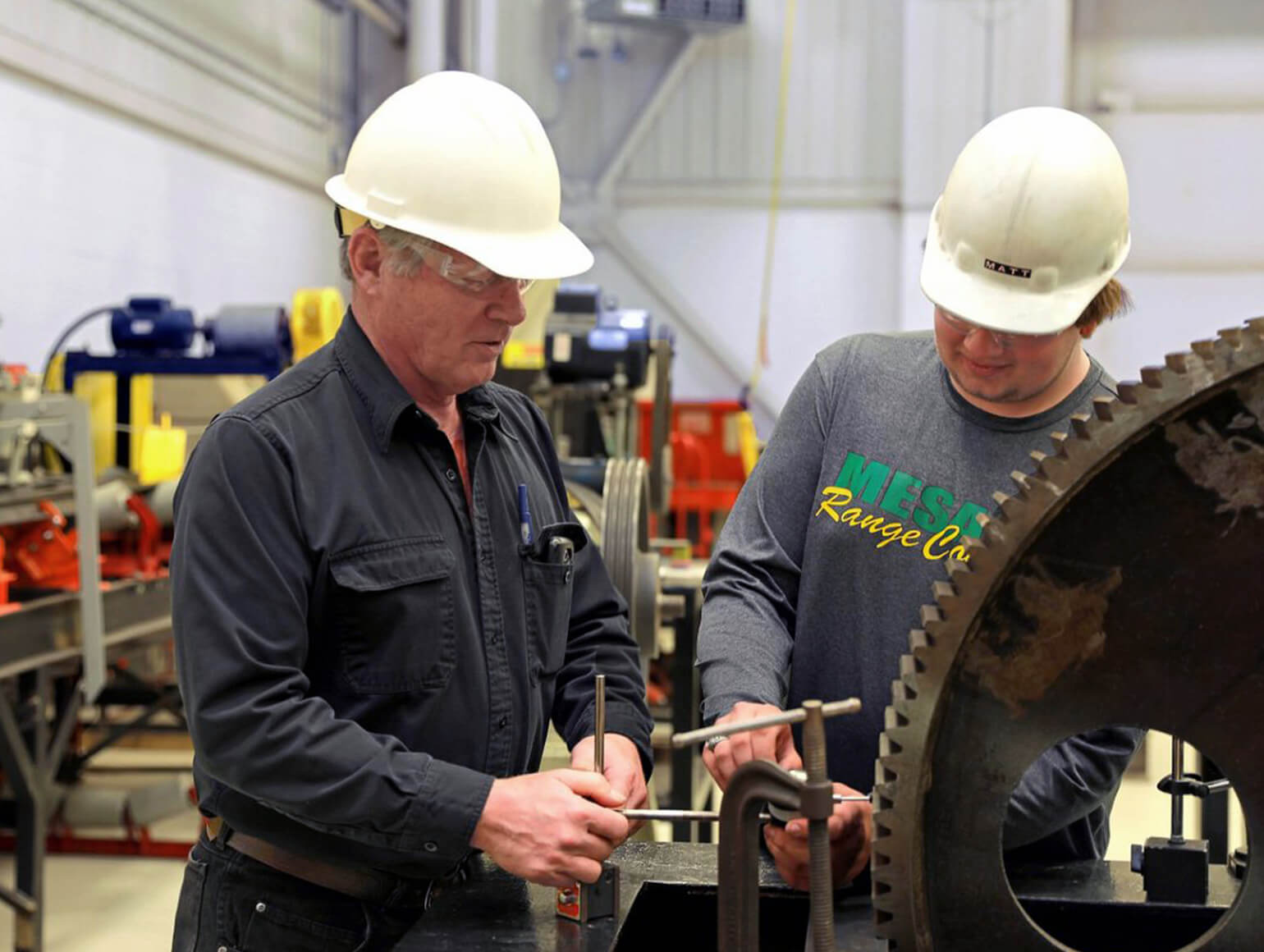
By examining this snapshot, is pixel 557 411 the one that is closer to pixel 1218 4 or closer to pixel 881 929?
pixel 881 929

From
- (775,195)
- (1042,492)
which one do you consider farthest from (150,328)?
(775,195)

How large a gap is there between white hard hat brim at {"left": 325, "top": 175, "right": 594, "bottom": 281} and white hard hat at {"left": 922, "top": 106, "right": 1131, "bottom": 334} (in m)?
0.35

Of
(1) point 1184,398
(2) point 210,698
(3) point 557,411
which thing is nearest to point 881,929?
(1) point 1184,398

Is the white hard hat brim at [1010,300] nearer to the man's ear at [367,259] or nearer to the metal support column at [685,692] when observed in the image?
the man's ear at [367,259]

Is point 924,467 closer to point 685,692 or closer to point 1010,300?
point 1010,300

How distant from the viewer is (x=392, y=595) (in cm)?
119

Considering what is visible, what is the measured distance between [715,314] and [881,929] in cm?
780

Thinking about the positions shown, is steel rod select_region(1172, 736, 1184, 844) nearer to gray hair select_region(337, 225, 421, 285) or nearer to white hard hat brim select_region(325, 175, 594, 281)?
white hard hat brim select_region(325, 175, 594, 281)

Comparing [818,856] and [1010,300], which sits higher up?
[1010,300]

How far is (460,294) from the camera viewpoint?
1.25 meters

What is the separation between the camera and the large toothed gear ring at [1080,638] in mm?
791

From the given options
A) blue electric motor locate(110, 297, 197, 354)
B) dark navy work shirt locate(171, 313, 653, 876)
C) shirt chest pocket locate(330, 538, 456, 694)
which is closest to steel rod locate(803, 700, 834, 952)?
dark navy work shirt locate(171, 313, 653, 876)

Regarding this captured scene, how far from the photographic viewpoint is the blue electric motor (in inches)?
156

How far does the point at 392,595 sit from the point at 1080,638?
601 mm
